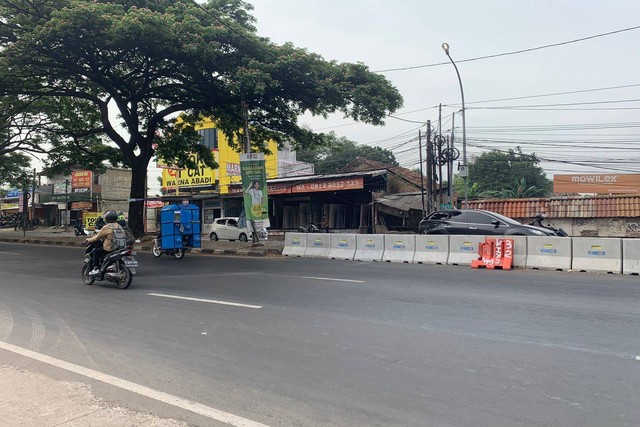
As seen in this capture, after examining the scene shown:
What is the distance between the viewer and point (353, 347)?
18.0 feet

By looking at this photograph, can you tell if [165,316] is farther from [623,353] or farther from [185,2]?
[185,2]

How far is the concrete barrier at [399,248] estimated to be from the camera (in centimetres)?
1520

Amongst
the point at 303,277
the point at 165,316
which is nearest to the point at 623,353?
the point at 165,316

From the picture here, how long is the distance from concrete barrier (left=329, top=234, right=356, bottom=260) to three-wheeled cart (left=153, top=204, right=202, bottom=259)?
4.99m

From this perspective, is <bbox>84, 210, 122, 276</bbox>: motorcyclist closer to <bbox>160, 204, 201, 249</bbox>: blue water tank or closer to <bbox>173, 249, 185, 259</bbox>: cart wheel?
<bbox>160, 204, 201, 249</bbox>: blue water tank

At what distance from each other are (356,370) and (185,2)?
58.5ft

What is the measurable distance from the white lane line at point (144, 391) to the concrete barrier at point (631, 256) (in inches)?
442

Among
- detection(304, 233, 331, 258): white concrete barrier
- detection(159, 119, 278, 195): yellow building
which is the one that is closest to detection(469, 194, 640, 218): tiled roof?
detection(304, 233, 331, 258): white concrete barrier

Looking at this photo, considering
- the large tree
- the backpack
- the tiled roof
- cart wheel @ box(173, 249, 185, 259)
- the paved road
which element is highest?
the large tree

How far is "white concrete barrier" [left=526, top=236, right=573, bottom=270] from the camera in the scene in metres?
12.6

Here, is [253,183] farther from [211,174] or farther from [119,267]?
[211,174]

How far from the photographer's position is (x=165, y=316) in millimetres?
7270

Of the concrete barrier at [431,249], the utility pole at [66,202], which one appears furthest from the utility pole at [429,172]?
the utility pole at [66,202]

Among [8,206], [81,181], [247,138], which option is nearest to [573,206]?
[247,138]
